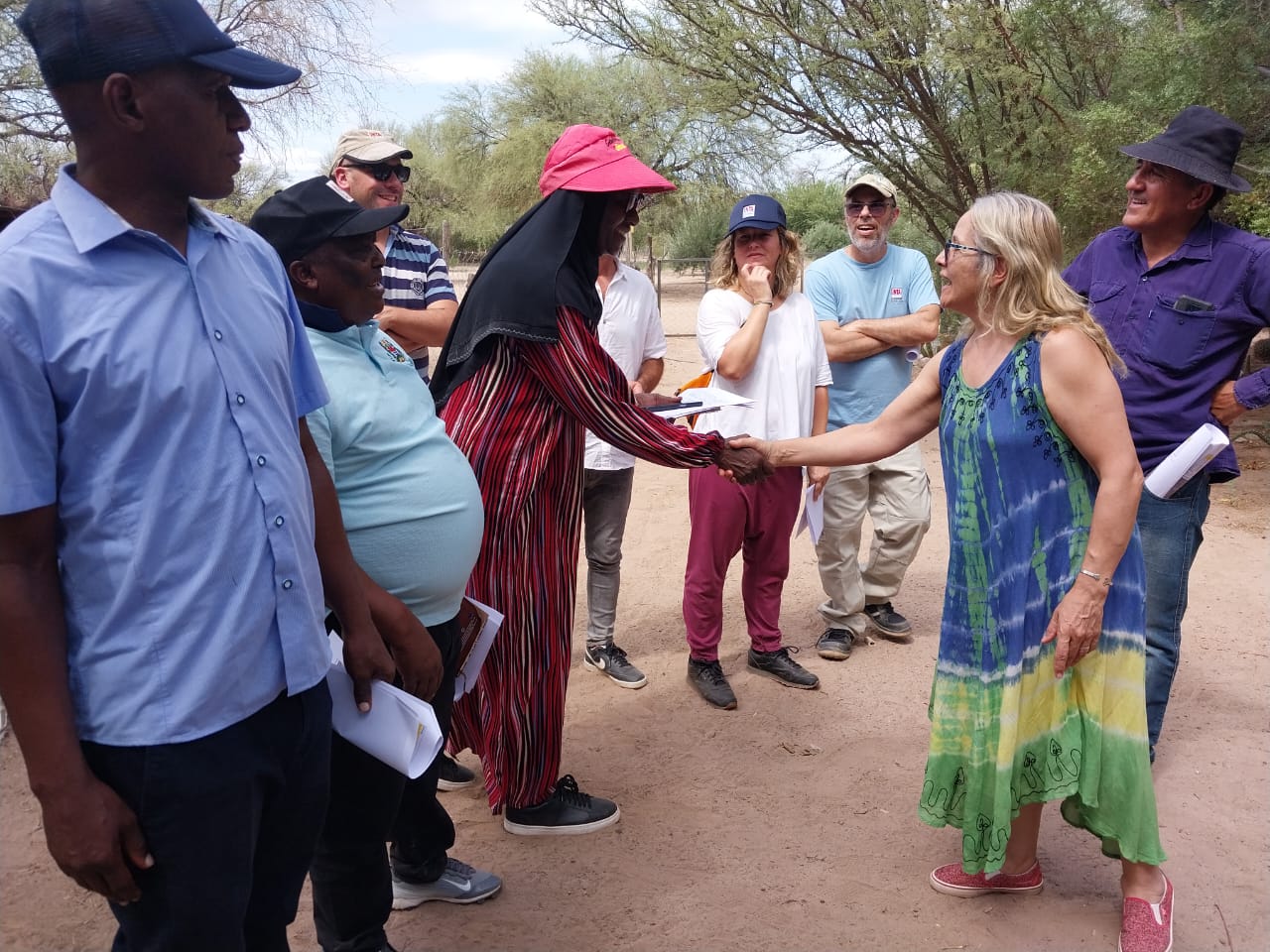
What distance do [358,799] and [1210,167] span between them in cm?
329

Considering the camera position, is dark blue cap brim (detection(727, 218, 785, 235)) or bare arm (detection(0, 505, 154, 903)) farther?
dark blue cap brim (detection(727, 218, 785, 235))

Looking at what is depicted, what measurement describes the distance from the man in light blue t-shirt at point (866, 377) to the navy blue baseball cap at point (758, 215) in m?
0.59

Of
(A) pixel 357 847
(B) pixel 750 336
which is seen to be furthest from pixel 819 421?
(A) pixel 357 847

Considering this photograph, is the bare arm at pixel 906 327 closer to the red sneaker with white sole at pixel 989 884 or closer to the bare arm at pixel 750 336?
the bare arm at pixel 750 336

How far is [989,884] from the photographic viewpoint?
10.4 ft

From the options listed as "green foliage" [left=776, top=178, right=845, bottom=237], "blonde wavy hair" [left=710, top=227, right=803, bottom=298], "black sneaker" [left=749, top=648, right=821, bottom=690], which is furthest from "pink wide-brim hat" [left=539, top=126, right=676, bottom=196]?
"green foliage" [left=776, top=178, right=845, bottom=237]

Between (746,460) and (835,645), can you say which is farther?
(835,645)

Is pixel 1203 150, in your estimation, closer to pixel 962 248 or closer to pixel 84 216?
pixel 962 248

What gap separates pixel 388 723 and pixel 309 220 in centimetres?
116

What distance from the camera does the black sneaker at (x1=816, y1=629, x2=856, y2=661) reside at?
16.8 feet

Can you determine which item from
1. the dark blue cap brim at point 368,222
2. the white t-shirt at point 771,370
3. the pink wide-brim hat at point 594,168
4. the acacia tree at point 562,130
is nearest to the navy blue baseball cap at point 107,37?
the dark blue cap brim at point 368,222

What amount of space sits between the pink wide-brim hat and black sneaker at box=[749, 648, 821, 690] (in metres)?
2.44

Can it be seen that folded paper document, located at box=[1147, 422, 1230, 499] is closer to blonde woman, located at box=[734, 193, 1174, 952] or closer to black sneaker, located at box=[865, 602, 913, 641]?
blonde woman, located at box=[734, 193, 1174, 952]

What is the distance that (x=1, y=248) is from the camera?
151cm
